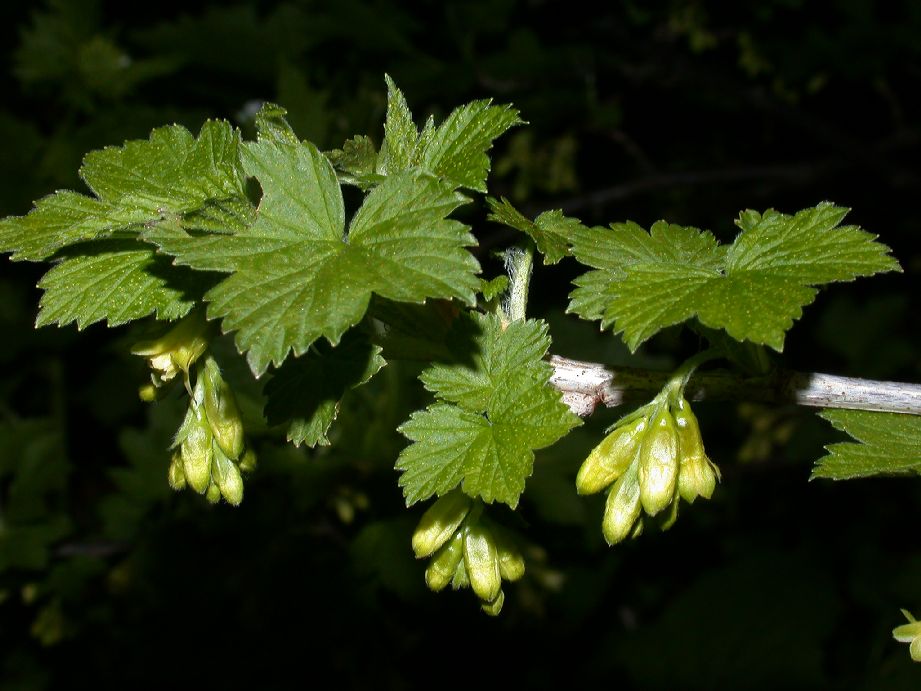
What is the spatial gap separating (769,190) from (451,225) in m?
3.75

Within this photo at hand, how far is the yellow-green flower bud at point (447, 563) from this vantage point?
5.19ft

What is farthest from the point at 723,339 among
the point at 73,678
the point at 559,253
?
the point at 73,678

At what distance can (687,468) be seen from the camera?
4.66 ft

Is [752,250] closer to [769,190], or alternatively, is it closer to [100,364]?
[769,190]

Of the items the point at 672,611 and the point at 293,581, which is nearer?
the point at 293,581

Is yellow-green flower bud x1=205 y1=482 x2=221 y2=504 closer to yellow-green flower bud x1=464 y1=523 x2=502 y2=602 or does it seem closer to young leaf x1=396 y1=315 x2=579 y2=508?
young leaf x1=396 y1=315 x2=579 y2=508

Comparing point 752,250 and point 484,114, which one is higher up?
point 484,114

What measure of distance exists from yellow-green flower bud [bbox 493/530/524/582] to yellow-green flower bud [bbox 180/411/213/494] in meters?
0.51

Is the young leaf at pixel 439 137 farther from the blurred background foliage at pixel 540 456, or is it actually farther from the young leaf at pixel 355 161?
the blurred background foliage at pixel 540 456

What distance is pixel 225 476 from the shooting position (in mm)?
1553

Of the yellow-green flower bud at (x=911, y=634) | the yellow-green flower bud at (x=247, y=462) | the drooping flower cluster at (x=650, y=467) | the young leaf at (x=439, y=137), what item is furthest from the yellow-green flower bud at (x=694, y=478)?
the yellow-green flower bud at (x=247, y=462)

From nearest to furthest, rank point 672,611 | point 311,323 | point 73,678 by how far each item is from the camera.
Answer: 1. point 311,323
2. point 73,678
3. point 672,611

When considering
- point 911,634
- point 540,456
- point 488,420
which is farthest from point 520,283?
point 540,456

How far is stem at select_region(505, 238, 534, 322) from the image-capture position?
1.54 meters
